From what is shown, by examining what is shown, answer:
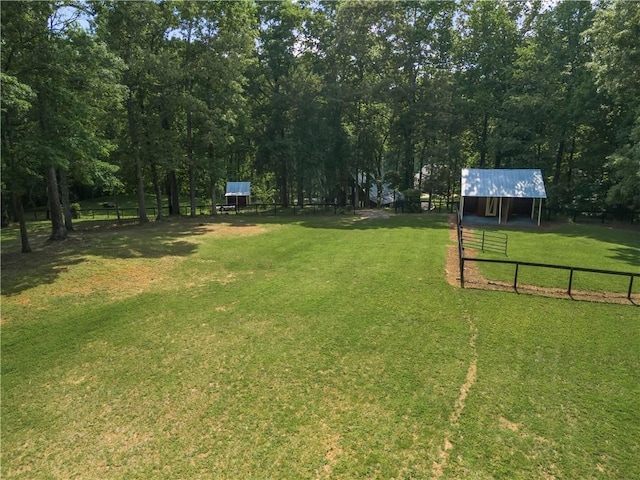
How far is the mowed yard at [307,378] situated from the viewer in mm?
5098

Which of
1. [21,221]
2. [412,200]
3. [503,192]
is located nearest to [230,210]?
[412,200]

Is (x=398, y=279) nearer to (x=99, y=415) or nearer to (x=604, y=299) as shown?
(x=604, y=299)

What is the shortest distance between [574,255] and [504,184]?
1237cm

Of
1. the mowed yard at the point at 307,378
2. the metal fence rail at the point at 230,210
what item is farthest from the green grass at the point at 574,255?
the metal fence rail at the point at 230,210

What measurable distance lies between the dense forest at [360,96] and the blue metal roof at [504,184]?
4.36m

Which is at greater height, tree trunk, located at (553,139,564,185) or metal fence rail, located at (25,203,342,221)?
tree trunk, located at (553,139,564,185)

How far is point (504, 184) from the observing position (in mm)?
27438

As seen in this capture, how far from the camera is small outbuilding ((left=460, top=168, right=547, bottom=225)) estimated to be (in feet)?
86.8

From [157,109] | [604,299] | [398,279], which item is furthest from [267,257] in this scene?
[157,109]

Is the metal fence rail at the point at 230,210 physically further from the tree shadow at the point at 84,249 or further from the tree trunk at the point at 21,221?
the tree trunk at the point at 21,221

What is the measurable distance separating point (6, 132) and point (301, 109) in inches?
1013

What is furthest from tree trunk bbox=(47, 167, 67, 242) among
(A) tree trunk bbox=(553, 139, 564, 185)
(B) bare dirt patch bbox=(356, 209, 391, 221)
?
(A) tree trunk bbox=(553, 139, 564, 185)

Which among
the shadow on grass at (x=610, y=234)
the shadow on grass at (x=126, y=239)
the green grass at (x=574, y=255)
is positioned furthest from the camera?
the shadow on grass at (x=610, y=234)

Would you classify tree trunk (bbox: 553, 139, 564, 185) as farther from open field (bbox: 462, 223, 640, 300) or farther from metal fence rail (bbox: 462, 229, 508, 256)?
metal fence rail (bbox: 462, 229, 508, 256)
